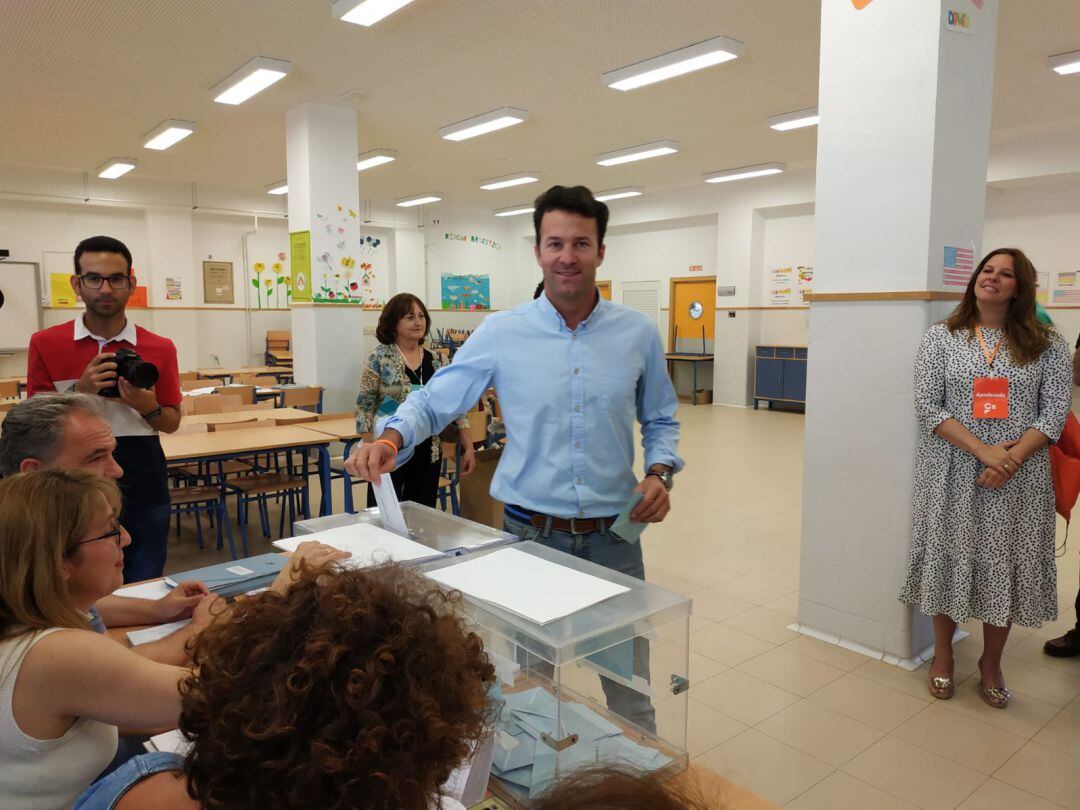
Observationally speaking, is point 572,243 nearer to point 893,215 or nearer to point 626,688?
point 626,688

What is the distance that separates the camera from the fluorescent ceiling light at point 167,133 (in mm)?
7230

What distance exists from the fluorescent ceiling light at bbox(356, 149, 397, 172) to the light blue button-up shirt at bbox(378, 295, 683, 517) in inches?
282

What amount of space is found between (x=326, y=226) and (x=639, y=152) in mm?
3886

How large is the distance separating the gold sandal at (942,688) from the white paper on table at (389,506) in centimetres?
232

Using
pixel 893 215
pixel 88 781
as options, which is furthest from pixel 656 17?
pixel 88 781

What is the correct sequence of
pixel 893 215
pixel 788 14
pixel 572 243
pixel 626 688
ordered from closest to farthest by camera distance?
1. pixel 626 688
2. pixel 572 243
3. pixel 893 215
4. pixel 788 14

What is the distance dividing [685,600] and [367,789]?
2.27 ft

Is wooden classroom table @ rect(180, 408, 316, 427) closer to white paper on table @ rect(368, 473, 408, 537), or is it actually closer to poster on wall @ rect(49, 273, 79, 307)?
white paper on table @ rect(368, 473, 408, 537)

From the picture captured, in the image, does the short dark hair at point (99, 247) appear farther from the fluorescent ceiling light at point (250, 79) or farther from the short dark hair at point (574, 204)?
the fluorescent ceiling light at point (250, 79)

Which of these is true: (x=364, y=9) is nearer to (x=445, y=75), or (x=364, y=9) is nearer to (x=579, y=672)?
(x=445, y=75)

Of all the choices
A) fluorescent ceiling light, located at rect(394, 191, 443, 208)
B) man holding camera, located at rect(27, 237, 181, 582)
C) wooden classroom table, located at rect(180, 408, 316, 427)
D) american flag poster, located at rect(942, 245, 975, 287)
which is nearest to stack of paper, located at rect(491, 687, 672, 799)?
man holding camera, located at rect(27, 237, 181, 582)

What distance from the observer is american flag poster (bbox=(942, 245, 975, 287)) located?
3.00 meters

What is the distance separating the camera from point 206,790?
27.3 inches

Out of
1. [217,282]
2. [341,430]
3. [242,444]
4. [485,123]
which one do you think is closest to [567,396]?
[242,444]
